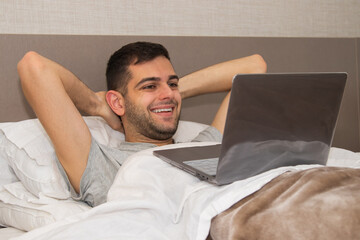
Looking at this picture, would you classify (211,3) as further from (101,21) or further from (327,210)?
(327,210)

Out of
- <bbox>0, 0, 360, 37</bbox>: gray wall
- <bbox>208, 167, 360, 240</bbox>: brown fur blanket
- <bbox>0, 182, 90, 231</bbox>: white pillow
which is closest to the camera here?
<bbox>208, 167, 360, 240</bbox>: brown fur blanket

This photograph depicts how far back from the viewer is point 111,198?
997mm

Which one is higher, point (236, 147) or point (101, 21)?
point (101, 21)

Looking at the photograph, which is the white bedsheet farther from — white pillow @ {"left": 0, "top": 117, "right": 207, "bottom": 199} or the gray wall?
the gray wall

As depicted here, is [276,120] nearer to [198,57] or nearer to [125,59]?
[125,59]

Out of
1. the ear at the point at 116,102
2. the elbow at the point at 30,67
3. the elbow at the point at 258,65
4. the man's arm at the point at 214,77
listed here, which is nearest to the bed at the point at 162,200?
the ear at the point at 116,102

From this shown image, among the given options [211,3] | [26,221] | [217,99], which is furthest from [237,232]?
[211,3]

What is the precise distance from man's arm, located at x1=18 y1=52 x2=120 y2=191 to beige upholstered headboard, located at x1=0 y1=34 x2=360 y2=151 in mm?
306

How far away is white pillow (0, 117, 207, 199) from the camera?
4.14ft

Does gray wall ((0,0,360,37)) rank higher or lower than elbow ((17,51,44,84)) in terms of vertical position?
higher

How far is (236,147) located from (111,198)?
0.35 meters

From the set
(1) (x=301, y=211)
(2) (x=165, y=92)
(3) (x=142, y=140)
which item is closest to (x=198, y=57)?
(2) (x=165, y=92)

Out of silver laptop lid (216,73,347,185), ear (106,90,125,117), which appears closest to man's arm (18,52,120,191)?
ear (106,90,125,117)

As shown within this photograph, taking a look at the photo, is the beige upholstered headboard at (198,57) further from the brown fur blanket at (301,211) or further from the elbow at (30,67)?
the brown fur blanket at (301,211)
